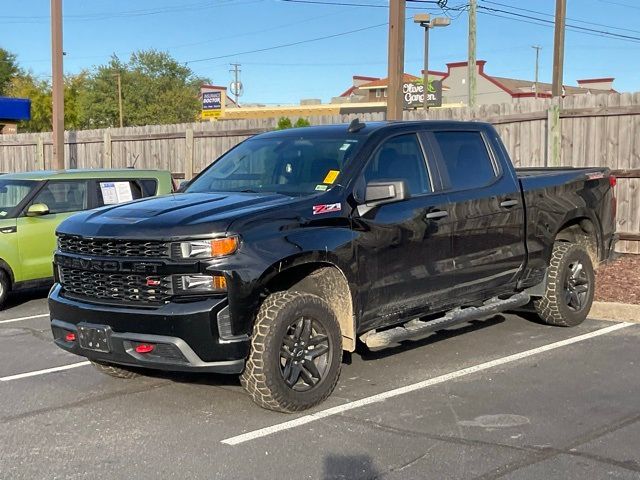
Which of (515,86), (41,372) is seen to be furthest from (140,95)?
(41,372)

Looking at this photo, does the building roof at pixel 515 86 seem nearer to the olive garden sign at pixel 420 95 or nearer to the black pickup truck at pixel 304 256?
the olive garden sign at pixel 420 95

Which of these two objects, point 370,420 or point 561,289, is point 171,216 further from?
point 561,289

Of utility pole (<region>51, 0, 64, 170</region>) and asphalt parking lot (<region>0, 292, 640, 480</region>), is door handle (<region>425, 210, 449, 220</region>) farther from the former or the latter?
utility pole (<region>51, 0, 64, 170</region>)

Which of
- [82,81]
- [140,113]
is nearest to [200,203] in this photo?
[140,113]

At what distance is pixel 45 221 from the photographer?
1035cm

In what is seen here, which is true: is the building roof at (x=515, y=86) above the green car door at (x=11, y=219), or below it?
above

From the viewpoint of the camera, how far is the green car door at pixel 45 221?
10.2 m

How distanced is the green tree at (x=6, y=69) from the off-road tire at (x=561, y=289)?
62.1 meters

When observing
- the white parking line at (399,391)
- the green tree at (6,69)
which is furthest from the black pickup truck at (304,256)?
the green tree at (6,69)

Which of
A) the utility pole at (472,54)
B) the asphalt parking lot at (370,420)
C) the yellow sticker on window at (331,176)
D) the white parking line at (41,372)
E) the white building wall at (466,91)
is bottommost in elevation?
the white parking line at (41,372)

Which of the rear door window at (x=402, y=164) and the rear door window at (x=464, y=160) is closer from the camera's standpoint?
the rear door window at (x=402, y=164)

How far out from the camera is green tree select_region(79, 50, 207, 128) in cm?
7112

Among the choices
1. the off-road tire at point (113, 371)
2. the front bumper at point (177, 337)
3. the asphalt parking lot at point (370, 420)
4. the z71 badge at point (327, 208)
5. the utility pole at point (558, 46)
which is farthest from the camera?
the utility pole at point (558, 46)

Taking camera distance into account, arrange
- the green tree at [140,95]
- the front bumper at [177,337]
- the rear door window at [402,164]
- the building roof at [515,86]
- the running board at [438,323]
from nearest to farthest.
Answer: the front bumper at [177,337]
the running board at [438,323]
the rear door window at [402,164]
the green tree at [140,95]
the building roof at [515,86]
